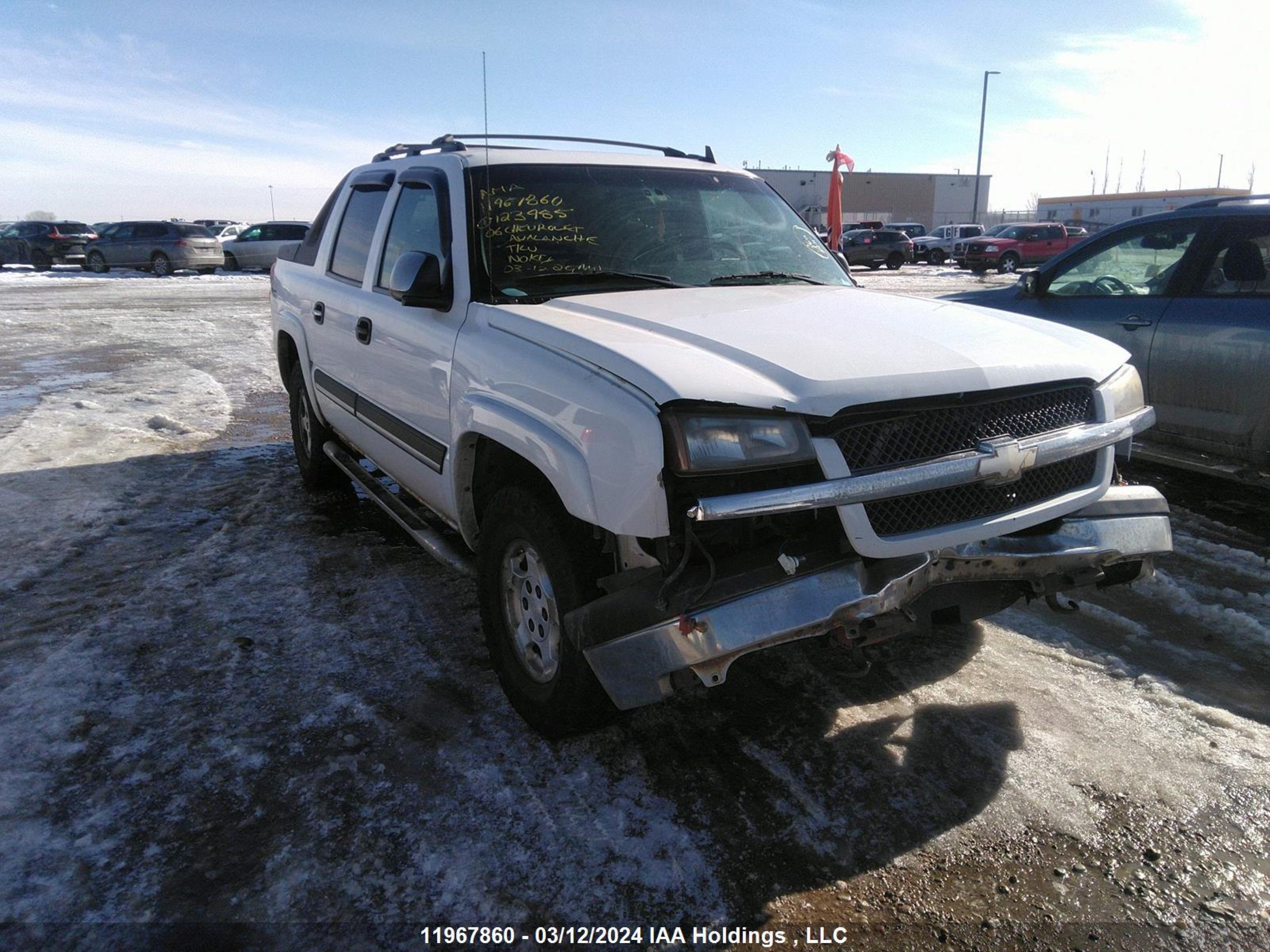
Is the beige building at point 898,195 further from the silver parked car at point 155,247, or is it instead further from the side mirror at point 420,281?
the side mirror at point 420,281

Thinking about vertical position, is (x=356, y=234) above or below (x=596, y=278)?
above

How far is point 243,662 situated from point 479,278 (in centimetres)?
177

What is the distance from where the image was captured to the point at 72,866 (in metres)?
2.44

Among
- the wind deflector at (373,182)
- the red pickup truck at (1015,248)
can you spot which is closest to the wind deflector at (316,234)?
the wind deflector at (373,182)

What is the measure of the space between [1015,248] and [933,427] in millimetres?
32294

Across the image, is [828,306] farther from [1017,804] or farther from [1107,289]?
[1107,289]

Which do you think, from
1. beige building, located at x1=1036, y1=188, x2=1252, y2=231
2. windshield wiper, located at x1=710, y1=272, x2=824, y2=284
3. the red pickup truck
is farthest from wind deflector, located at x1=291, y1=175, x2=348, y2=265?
beige building, located at x1=1036, y1=188, x2=1252, y2=231

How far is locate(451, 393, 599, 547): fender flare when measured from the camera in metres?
2.50

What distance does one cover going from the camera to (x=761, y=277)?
12.7 ft

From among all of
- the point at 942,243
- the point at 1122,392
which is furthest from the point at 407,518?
the point at 942,243

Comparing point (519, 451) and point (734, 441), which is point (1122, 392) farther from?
point (519, 451)

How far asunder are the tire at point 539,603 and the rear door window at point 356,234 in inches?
79.0

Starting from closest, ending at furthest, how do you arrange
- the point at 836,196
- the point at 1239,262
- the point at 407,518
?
the point at 407,518, the point at 1239,262, the point at 836,196

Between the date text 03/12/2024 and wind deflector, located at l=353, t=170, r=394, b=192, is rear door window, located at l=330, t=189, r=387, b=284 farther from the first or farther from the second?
the date text 03/12/2024
